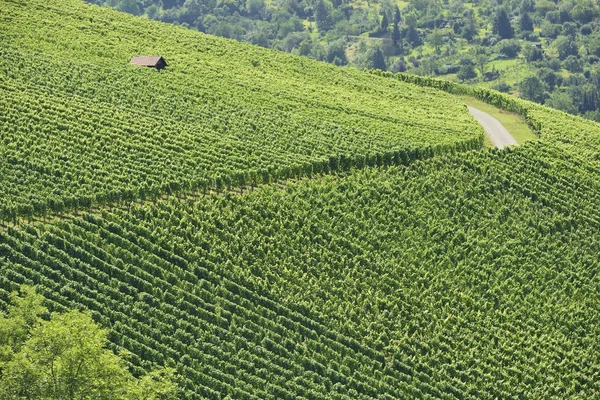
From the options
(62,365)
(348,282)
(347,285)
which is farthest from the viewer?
(348,282)

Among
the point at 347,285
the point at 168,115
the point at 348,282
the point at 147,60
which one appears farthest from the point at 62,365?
the point at 147,60

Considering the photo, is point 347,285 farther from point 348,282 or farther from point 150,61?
point 150,61

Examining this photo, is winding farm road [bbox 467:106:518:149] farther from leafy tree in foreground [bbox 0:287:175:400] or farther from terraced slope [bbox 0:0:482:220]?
leafy tree in foreground [bbox 0:287:175:400]

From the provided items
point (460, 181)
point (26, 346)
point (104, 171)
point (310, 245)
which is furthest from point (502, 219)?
point (26, 346)

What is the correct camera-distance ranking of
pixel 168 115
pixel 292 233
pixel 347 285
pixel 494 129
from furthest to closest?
1. pixel 494 129
2. pixel 168 115
3. pixel 292 233
4. pixel 347 285

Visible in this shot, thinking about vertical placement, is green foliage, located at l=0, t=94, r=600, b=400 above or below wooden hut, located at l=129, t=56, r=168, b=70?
below

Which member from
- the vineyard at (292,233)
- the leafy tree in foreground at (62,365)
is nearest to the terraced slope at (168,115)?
the vineyard at (292,233)

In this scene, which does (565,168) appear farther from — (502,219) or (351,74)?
(351,74)

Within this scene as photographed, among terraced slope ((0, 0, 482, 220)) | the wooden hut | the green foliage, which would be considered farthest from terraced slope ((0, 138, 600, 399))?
the wooden hut
